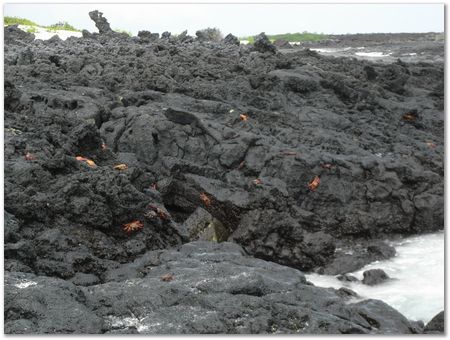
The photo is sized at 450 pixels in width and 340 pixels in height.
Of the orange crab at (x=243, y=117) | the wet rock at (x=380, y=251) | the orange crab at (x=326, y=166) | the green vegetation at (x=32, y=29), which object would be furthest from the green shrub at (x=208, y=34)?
the wet rock at (x=380, y=251)

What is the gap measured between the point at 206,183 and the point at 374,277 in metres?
3.76

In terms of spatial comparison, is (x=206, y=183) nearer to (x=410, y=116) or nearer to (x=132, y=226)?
(x=132, y=226)

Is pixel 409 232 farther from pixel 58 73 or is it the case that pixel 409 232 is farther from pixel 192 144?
pixel 58 73

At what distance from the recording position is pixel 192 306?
556 cm

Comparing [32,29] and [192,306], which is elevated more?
[32,29]

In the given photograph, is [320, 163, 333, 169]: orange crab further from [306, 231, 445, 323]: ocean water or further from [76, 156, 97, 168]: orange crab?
[76, 156, 97, 168]: orange crab

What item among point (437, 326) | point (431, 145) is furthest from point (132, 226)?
point (431, 145)

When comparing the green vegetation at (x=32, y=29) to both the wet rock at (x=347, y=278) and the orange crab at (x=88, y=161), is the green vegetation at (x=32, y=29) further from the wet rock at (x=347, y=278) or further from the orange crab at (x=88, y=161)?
the wet rock at (x=347, y=278)

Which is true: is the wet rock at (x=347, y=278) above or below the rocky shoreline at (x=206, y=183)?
below

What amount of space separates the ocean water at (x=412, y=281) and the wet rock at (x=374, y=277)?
7cm

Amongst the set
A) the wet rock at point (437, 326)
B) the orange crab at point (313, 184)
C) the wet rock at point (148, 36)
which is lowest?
the wet rock at point (437, 326)

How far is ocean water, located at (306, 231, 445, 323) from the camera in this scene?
771 centimetres

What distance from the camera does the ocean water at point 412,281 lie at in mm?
7715

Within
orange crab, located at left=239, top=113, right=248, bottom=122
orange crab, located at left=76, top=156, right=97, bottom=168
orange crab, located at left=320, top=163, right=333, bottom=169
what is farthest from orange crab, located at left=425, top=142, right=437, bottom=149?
orange crab, located at left=76, top=156, right=97, bottom=168
